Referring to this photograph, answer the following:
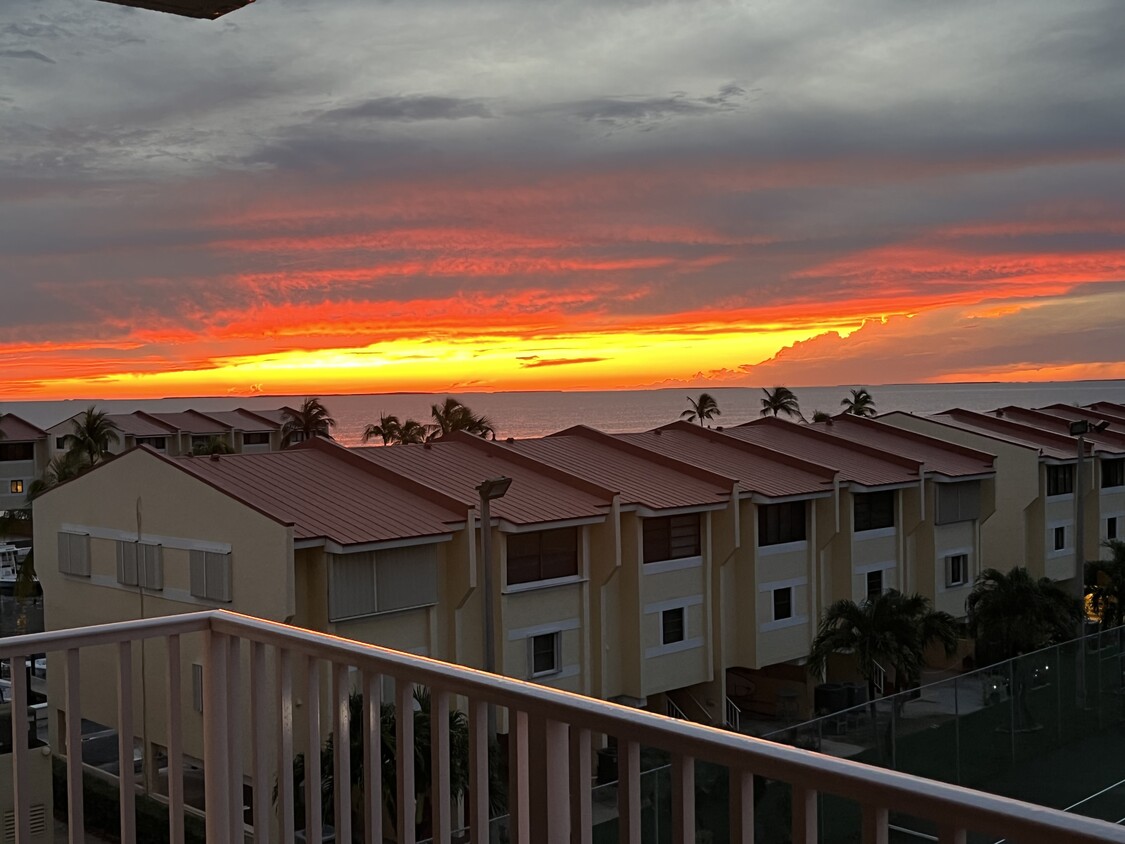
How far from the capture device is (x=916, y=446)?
36.8 metres

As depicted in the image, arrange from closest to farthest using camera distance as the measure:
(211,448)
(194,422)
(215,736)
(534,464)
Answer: (215,736) < (534,464) < (211,448) < (194,422)

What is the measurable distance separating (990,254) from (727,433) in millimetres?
12258

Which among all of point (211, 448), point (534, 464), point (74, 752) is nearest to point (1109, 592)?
point (534, 464)

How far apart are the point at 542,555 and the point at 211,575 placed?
665 cm

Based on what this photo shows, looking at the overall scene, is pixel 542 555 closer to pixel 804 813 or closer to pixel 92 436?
pixel 804 813

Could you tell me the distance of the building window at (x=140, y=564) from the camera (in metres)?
24.2

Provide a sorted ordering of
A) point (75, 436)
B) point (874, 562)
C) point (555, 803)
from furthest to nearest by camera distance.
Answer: point (75, 436)
point (874, 562)
point (555, 803)

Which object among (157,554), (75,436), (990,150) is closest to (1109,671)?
(990,150)

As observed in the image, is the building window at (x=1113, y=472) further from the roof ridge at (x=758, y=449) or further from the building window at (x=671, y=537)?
the building window at (x=671, y=537)

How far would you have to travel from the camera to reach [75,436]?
194 ft

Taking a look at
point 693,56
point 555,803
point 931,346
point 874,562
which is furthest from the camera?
point 931,346

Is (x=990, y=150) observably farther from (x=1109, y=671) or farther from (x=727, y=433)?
(x=1109, y=671)

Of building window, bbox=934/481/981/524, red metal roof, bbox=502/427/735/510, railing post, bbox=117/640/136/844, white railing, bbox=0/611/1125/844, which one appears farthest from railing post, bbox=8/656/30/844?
building window, bbox=934/481/981/524

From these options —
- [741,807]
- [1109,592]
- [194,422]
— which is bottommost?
[1109,592]
